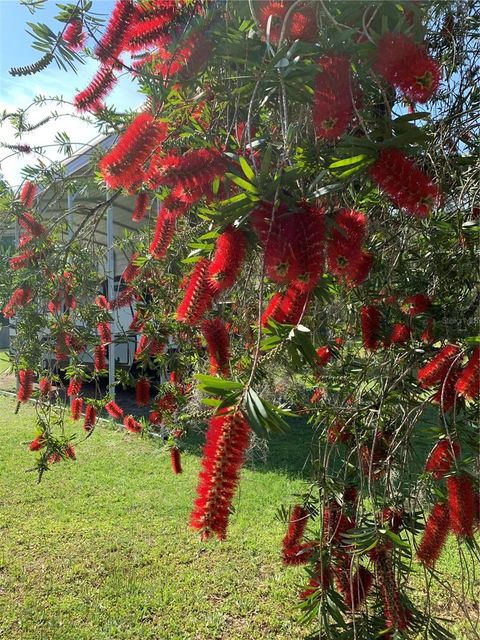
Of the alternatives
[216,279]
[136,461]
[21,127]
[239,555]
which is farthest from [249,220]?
[136,461]

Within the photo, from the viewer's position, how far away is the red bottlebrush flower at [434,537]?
149 centimetres

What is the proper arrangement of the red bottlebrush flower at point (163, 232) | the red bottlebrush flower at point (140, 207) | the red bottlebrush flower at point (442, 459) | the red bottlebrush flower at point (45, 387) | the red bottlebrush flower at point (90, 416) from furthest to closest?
the red bottlebrush flower at point (90, 416) → the red bottlebrush flower at point (45, 387) → the red bottlebrush flower at point (140, 207) → the red bottlebrush flower at point (442, 459) → the red bottlebrush flower at point (163, 232)

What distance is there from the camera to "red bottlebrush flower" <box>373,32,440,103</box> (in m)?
0.85

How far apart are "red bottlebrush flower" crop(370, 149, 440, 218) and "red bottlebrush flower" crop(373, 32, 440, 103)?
10cm

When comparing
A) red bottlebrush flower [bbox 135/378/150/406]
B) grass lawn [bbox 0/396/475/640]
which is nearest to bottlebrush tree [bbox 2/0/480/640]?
red bottlebrush flower [bbox 135/378/150/406]

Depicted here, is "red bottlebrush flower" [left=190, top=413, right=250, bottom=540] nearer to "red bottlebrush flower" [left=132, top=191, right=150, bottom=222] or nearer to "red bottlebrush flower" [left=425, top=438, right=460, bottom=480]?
"red bottlebrush flower" [left=425, top=438, right=460, bottom=480]

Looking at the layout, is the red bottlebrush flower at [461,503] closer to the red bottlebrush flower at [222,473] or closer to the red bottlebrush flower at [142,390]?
the red bottlebrush flower at [222,473]

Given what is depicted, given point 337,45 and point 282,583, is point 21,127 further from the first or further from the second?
point 282,583

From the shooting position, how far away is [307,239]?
0.87m

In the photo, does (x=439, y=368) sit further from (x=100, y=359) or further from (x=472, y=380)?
(x=100, y=359)

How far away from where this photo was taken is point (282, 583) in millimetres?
3910

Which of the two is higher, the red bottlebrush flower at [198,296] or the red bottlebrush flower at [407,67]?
the red bottlebrush flower at [407,67]

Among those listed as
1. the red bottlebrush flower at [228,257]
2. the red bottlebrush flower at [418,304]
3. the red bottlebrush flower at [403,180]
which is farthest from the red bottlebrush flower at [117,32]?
the red bottlebrush flower at [418,304]

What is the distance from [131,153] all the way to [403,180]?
1.67ft
